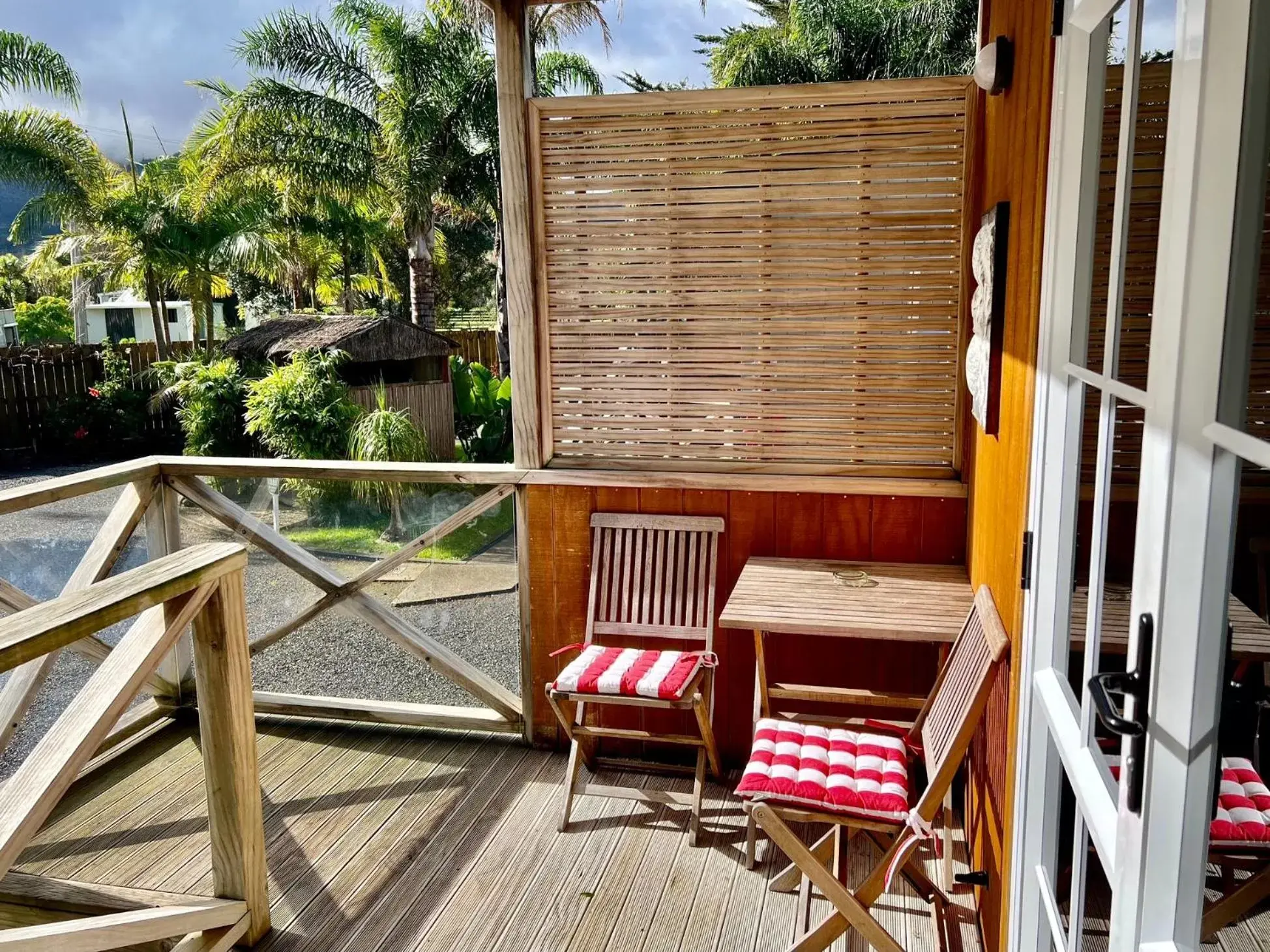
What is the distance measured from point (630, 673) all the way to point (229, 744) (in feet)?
4.05

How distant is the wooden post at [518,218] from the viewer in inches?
133

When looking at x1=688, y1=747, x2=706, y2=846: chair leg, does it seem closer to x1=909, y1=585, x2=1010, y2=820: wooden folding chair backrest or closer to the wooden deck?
the wooden deck

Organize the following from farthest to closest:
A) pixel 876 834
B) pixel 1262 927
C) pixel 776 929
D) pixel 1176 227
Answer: pixel 876 834 < pixel 776 929 < pixel 1176 227 < pixel 1262 927

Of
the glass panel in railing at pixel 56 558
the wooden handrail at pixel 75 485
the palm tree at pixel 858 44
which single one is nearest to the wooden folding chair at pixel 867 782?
the wooden handrail at pixel 75 485

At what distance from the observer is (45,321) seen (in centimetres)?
2916

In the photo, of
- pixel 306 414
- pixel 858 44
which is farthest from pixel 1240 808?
pixel 858 44

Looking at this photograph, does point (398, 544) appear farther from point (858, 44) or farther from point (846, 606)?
point (858, 44)

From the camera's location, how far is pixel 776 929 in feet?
8.78

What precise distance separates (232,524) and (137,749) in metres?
0.95

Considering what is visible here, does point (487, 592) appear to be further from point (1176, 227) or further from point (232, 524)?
point (1176, 227)

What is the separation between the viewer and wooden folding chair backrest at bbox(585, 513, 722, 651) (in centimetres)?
353

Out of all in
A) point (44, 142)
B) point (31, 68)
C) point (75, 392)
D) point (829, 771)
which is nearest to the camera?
point (829, 771)

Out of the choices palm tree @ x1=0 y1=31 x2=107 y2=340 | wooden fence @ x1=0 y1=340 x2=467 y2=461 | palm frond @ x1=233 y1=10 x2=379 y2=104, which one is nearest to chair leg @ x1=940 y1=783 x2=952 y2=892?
wooden fence @ x1=0 y1=340 x2=467 y2=461

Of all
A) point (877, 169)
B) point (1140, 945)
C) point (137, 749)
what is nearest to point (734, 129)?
point (877, 169)
